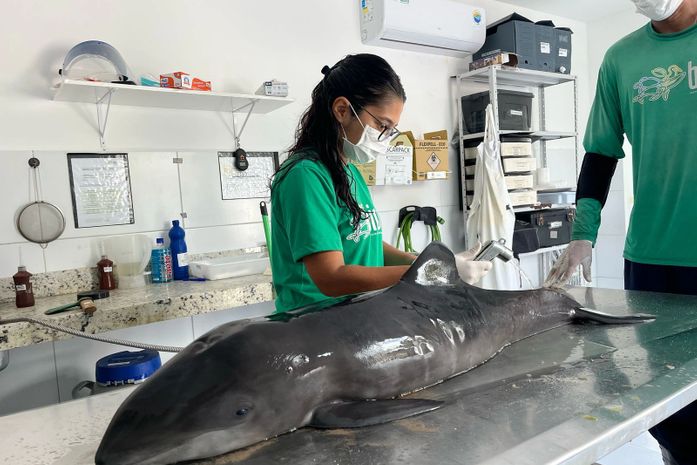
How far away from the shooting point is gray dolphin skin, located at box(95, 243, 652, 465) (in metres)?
0.85

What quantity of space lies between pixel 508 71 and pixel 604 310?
2956 mm

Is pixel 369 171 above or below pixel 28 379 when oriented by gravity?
above

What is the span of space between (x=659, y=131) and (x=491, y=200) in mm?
2133

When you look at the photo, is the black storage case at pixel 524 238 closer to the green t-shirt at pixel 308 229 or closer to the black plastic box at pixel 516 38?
the black plastic box at pixel 516 38

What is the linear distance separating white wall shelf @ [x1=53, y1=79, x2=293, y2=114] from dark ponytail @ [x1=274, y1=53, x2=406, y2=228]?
4.87 ft

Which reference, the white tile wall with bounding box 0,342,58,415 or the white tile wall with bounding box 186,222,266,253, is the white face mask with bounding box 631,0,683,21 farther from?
the white tile wall with bounding box 0,342,58,415

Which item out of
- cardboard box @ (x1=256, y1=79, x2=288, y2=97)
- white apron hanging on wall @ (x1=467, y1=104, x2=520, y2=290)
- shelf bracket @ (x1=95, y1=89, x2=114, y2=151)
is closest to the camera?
shelf bracket @ (x1=95, y1=89, x2=114, y2=151)

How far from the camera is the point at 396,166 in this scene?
12.9 feet

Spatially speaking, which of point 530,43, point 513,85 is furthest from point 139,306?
point 513,85

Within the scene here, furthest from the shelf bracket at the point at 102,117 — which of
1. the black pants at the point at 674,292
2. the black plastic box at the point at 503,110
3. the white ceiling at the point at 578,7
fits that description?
the white ceiling at the point at 578,7

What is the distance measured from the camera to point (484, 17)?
439 cm

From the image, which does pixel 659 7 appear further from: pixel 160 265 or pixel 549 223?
pixel 549 223

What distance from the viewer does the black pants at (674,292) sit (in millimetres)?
1680

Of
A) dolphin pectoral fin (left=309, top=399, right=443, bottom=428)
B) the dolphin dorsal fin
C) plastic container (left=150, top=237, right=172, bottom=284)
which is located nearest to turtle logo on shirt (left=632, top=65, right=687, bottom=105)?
the dolphin dorsal fin
